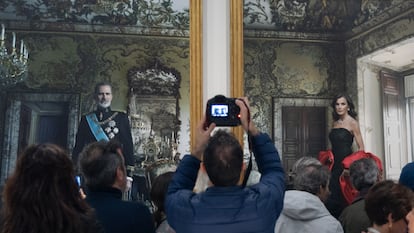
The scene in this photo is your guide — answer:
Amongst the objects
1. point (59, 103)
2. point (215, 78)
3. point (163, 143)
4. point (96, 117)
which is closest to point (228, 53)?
point (215, 78)

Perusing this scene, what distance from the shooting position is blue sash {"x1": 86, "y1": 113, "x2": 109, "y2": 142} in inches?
163

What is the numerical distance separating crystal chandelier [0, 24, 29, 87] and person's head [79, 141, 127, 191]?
7.72 feet

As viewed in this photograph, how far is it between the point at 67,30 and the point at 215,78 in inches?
61.2

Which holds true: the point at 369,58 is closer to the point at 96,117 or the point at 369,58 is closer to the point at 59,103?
the point at 96,117

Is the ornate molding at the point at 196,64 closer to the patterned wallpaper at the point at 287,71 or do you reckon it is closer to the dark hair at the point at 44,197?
the patterned wallpaper at the point at 287,71

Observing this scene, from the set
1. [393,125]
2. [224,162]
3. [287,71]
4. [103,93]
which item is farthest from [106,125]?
[393,125]

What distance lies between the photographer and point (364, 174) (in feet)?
9.61

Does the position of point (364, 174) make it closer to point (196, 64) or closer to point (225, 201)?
point (225, 201)

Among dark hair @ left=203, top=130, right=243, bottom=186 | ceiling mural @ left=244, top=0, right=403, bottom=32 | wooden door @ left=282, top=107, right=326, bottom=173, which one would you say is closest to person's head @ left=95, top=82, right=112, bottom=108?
ceiling mural @ left=244, top=0, right=403, bottom=32

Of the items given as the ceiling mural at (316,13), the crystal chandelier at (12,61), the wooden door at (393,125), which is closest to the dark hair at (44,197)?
the crystal chandelier at (12,61)

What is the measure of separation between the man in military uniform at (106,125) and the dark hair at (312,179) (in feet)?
6.35

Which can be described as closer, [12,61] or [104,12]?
[12,61]

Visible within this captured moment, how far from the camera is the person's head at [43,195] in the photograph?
1511 millimetres

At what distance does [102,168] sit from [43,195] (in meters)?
0.61
